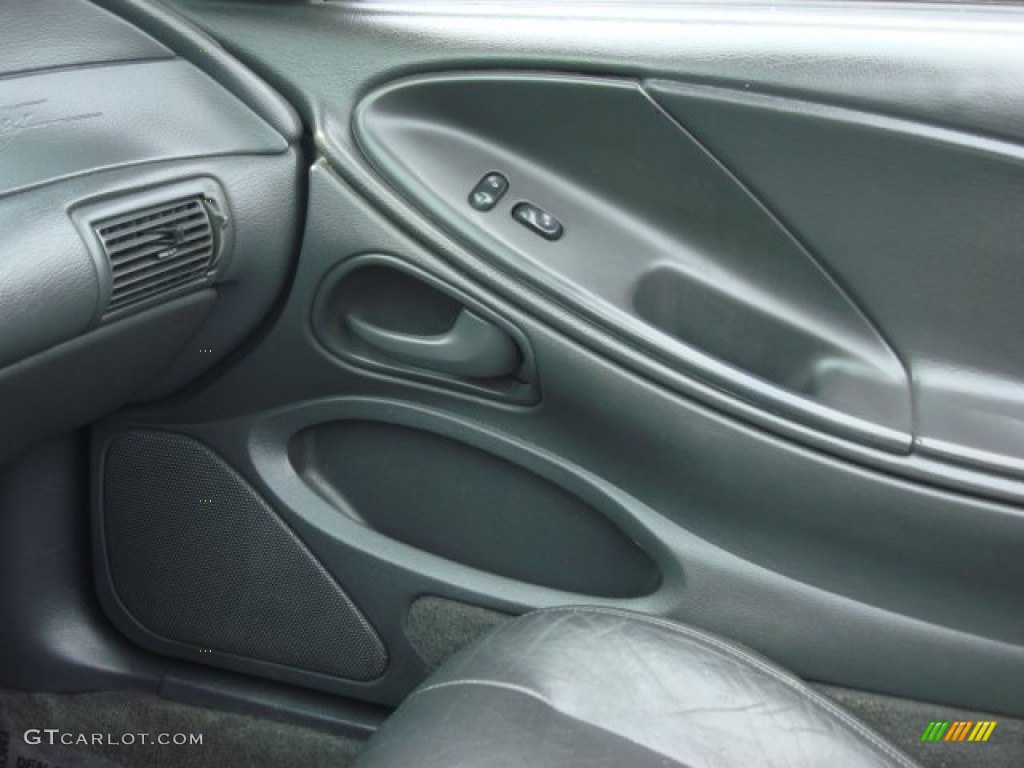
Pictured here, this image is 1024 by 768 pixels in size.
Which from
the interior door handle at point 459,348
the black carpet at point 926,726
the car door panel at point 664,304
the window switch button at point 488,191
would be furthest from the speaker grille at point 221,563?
the black carpet at point 926,726

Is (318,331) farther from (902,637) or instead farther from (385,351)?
(902,637)

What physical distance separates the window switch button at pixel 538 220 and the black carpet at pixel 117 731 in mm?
793

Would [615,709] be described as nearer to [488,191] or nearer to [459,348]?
[459,348]

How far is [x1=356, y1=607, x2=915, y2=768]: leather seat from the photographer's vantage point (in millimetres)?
1088

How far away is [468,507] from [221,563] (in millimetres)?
356

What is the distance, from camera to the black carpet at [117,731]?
182cm

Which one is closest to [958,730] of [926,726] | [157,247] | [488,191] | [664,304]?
[926,726]

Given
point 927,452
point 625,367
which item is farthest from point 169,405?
point 927,452

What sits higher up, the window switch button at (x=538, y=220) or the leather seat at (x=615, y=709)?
the window switch button at (x=538, y=220)

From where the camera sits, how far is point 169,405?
1.70 meters

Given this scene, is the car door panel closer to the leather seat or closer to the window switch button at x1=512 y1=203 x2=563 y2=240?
the window switch button at x1=512 y1=203 x2=563 y2=240

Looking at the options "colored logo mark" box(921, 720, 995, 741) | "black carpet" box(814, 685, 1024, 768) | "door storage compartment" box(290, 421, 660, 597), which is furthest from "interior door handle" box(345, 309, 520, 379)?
"colored logo mark" box(921, 720, 995, 741)

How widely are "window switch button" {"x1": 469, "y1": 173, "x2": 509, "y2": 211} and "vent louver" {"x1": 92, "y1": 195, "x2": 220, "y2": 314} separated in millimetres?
325

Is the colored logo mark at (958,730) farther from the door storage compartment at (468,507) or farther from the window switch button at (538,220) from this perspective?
the window switch button at (538,220)
